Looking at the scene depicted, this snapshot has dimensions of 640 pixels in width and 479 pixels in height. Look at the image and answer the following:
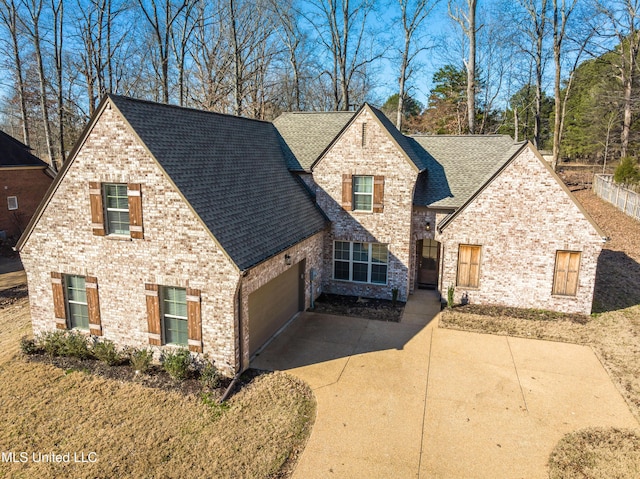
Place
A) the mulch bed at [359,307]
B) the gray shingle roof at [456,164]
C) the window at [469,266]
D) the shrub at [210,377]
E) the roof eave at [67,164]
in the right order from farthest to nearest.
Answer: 1. the gray shingle roof at [456,164]
2. the window at [469,266]
3. the mulch bed at [359,307]
4. the roof eave at [67,164]
5. the shrub at [210,377]

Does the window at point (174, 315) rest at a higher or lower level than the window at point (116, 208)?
lower

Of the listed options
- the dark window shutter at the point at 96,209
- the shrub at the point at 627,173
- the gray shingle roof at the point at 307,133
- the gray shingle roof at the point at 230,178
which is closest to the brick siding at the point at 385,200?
the gray shingle roof at the point at 230,178

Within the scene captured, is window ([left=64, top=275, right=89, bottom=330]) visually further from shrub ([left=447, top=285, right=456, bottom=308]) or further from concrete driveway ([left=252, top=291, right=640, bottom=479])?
shrub ([left=447, top=285, right=456, bottom=308])

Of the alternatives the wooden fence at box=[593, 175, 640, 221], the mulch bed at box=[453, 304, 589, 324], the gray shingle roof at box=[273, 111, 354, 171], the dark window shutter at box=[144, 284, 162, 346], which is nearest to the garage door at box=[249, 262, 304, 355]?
the dark window shutter at box=[144, 284, 162, 346]

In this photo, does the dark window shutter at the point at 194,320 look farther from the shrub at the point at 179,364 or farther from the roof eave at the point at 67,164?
the roof eave at the point at 67,164

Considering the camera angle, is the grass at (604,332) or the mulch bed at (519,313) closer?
the grass at (604,332)

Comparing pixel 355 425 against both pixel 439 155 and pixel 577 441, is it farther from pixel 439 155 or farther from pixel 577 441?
pixel 439 155

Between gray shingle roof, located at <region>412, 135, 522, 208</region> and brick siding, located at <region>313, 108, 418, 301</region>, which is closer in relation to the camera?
brick siding, located at <region>313, 108, 418, 301</region>
